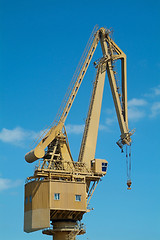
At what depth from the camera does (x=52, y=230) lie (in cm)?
5475

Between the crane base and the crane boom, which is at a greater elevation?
the crane boom

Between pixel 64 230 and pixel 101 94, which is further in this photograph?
pixel 101 94

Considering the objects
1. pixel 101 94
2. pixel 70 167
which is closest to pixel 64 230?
pixel 70 167

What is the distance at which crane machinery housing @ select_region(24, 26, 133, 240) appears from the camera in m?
53.4

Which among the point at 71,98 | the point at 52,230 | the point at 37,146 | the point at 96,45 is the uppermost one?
the point at 96,45

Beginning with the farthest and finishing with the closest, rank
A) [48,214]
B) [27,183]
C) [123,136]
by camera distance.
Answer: [123,136]
[27,183]
[48,214]

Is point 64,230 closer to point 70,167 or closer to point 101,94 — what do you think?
point 70,167

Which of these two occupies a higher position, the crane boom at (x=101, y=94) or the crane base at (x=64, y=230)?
the crane boom at (x=101, y=94)

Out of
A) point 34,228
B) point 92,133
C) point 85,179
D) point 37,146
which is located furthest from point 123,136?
point 34,228

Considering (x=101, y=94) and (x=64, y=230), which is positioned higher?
(x=101, y=94)

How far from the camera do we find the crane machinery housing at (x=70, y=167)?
5335cm

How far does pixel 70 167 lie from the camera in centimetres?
5694

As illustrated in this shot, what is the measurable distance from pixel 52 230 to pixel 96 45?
2731 cm

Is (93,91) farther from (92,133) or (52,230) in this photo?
(52,230)
